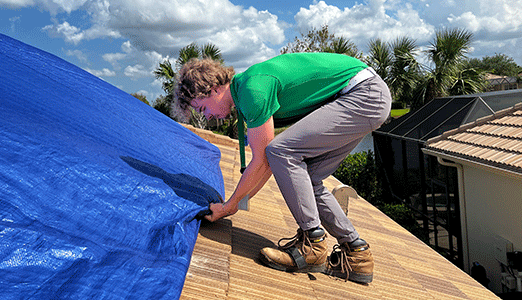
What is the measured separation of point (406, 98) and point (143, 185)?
54.1ft

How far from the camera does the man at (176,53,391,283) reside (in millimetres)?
1630

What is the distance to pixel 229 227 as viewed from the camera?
2012 mm

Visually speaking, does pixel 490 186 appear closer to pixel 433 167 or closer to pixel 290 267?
pixel 433 167

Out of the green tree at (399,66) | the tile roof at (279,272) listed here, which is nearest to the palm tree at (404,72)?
the green tree at (399,66)

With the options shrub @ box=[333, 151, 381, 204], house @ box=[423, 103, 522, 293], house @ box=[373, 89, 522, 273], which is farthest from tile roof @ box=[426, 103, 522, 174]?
shrub @ box=[333, 151, 381, 204]

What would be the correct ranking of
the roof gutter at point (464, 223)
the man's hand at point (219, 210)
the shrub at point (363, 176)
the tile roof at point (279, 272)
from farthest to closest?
the shrub at point (363, 176), the roof gutter at point (464, 223), the man's hand at point (219, 210), the tile roof at point (279, 272)

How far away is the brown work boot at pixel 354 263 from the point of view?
6.10 feet

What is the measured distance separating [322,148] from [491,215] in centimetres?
614

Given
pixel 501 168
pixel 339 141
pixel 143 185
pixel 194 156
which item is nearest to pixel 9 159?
pixel 143 185

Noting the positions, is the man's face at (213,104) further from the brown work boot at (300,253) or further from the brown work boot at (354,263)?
the brown work boot at (354,263)

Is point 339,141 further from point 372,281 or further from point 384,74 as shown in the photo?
point 384,74

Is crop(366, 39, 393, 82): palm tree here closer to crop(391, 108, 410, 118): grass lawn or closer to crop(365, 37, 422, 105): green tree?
crop(365, 37, 422, 105): green tree

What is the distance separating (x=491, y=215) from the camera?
6.67 metres

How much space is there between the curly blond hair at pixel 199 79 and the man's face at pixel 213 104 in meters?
0.02
